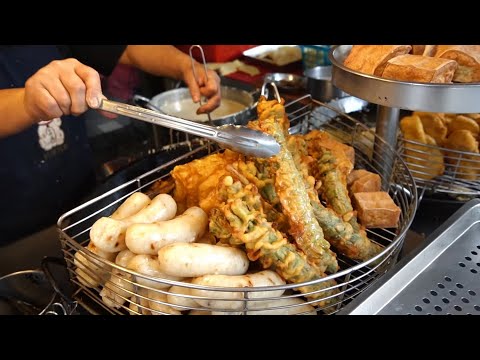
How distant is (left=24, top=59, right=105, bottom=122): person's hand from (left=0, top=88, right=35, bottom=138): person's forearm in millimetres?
140

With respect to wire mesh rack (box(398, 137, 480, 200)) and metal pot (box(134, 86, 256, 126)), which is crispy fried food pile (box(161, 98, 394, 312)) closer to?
wire mesh rack (box(398, 137, 480, 200))

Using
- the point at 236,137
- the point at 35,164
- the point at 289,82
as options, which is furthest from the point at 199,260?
the point at 289,82

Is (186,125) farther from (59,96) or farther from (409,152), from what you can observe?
(409,152)

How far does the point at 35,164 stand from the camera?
6.15 ft

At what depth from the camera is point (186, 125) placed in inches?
41.6

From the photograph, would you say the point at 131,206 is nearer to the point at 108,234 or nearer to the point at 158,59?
the point at 108,234

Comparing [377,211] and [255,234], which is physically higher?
[255,234]

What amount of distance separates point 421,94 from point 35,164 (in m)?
1.51

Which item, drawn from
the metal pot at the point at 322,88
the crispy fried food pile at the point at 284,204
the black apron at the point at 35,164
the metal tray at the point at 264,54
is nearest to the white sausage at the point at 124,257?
the crispy fried food pile at the point at 284,204

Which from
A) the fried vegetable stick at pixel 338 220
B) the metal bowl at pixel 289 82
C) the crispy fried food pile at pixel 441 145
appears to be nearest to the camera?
the fried vegetable stick at pixel 338 220

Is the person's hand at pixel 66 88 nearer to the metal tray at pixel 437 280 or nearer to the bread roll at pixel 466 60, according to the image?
the metal tray at pixel 437 280

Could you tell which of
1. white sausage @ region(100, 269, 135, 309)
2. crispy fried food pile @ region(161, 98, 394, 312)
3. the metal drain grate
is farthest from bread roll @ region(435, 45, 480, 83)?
white sausage @ region(100, 269, 135, 309)

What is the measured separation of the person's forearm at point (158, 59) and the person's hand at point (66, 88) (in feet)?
2.95

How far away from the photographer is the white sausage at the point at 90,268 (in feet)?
3.43
